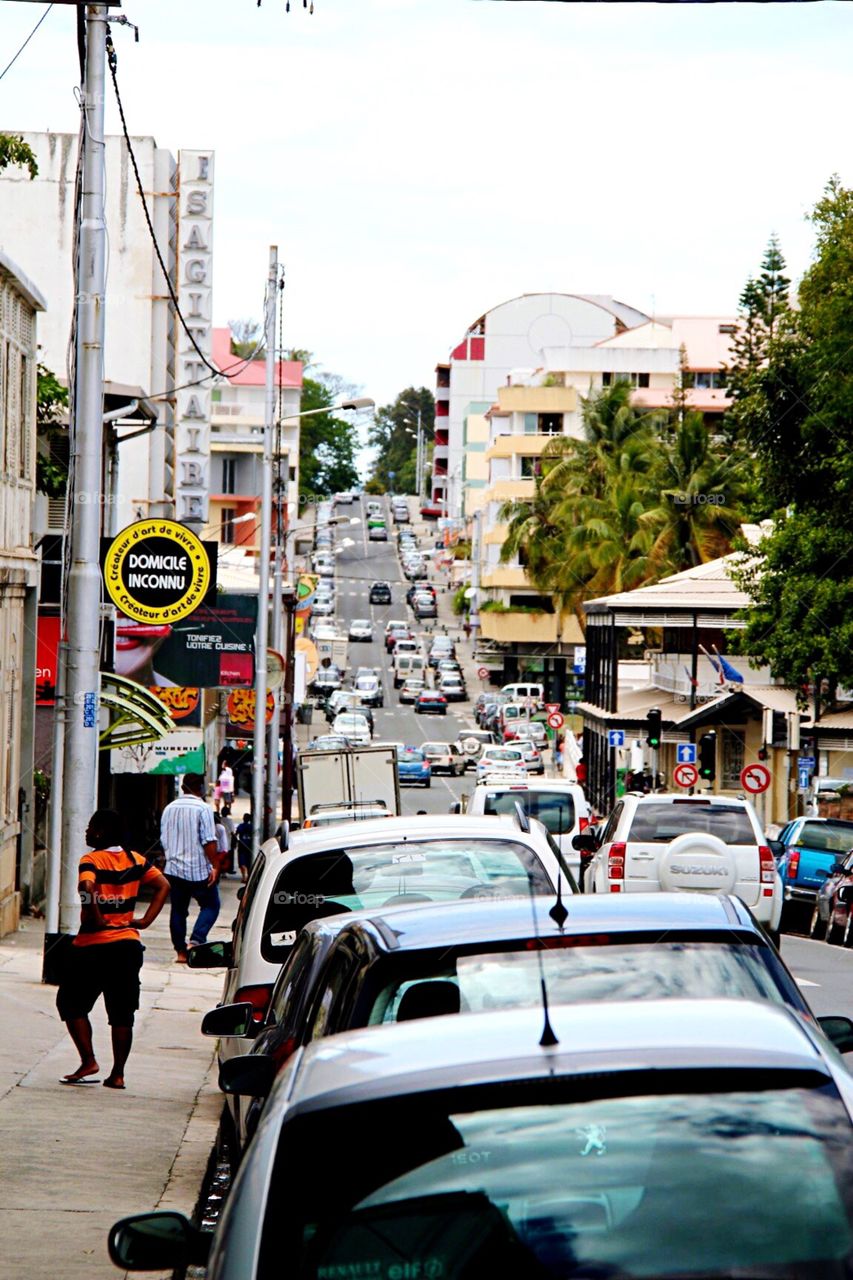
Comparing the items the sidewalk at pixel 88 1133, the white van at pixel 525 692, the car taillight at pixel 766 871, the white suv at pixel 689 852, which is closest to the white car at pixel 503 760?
the white van at pixel 525 692

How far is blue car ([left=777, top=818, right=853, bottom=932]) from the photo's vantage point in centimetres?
2967

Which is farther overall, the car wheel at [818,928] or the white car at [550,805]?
the car wheel at [818,928]

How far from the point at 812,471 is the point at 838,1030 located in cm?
3270

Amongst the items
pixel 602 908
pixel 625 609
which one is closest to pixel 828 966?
pixel 602 908

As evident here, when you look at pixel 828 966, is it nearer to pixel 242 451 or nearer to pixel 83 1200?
pixel 83 1200

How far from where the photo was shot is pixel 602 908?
593 cm

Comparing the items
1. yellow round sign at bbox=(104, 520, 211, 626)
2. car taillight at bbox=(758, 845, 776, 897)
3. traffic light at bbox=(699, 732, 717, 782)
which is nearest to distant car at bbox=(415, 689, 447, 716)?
traffic light at bbox=(699, 732, 717, 782)

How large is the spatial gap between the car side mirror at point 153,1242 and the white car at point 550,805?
21.5 m

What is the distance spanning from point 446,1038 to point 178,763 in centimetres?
3287

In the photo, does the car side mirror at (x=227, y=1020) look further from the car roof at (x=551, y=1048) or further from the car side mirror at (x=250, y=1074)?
the car roof at (x=551, y=1048)

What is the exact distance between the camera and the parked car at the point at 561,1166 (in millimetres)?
3400

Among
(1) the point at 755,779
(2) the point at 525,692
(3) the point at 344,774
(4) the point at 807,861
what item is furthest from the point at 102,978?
(2) the point at 525,692

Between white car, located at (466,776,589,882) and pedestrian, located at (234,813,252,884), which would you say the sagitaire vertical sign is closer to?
pedestrian, located at (234,813,252,884)

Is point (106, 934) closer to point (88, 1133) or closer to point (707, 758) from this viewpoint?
point (88, 1133)
